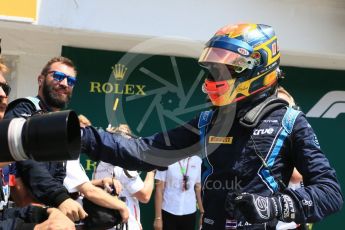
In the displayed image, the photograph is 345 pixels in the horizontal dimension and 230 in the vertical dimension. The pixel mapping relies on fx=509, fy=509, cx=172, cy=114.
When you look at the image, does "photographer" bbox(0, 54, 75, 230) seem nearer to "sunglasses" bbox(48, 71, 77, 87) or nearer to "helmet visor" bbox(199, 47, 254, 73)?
"helmet visor" bbox(199, 47, 254, 73)

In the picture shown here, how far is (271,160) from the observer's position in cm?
220

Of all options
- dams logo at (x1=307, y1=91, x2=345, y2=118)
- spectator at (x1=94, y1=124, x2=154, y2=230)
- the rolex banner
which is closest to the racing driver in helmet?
spectator at (x1=94, y1=124, x2=154, y2=230)

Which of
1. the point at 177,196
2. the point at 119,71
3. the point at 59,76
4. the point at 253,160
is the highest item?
the point at 59,76

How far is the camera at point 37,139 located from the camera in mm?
1514

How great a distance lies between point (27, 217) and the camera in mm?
2381

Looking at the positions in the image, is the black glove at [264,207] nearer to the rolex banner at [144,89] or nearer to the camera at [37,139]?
the camera at [37,139]

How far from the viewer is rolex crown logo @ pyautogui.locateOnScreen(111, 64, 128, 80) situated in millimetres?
7095

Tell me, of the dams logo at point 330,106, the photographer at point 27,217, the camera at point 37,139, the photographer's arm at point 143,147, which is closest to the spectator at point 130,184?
the photographer's arm at point 143,147

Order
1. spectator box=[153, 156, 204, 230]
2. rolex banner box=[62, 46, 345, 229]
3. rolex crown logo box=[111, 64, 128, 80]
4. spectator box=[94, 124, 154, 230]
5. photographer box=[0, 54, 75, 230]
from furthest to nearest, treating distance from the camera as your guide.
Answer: rolex crown logo box=[111, 64, 128, 80], rolex banner box=[62, 46, 345, 229], spectator box=[153, 156, 204, 230], spectator box=[94, 124, 154, 230], photographer box=[0, 54, 75, 230]

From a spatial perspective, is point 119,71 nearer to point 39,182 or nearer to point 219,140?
point 39,182

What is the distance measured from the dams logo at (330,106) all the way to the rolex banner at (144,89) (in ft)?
0.63

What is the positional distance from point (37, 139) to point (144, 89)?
223 inches

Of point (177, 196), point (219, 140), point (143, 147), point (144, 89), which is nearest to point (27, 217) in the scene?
point (143, 147)

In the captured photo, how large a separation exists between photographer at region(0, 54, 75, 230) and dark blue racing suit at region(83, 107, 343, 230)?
0.34 meters
